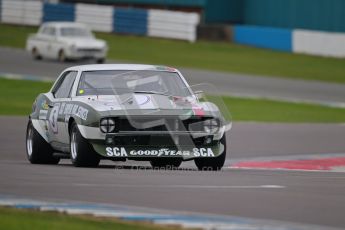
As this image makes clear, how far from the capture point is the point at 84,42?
130ft

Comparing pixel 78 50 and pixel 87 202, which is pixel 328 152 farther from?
pixel 78 50

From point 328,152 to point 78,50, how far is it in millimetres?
21529

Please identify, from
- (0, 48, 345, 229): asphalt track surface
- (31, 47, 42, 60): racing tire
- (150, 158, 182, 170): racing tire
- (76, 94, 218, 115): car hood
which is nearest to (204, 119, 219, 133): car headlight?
(76, 94, 218, 115): car hood

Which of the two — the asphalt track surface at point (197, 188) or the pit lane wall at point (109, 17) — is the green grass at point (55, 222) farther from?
the pit lane wall at point (109, 17)

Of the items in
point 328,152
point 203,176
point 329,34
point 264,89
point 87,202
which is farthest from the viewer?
point 329,34

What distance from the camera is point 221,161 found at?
13906mm

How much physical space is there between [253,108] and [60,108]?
1422 cm

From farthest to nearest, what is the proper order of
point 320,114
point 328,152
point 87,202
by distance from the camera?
1. point 320,114
2. point 328,152
3. point 87,202

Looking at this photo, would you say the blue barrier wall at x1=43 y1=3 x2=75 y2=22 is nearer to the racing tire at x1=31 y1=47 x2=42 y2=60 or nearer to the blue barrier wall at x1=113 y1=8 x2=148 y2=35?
the blue barrier wall at x1=113 y1=8 x2=148 y2=35

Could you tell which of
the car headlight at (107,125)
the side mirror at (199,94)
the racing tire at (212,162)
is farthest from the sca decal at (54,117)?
the racing tire at (212,162)

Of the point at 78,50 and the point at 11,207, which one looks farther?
the point at 78,50

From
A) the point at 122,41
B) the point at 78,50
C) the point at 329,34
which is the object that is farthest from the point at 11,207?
the point at 122,41

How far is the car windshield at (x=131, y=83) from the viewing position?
1423cm

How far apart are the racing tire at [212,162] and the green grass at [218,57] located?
2296cm
